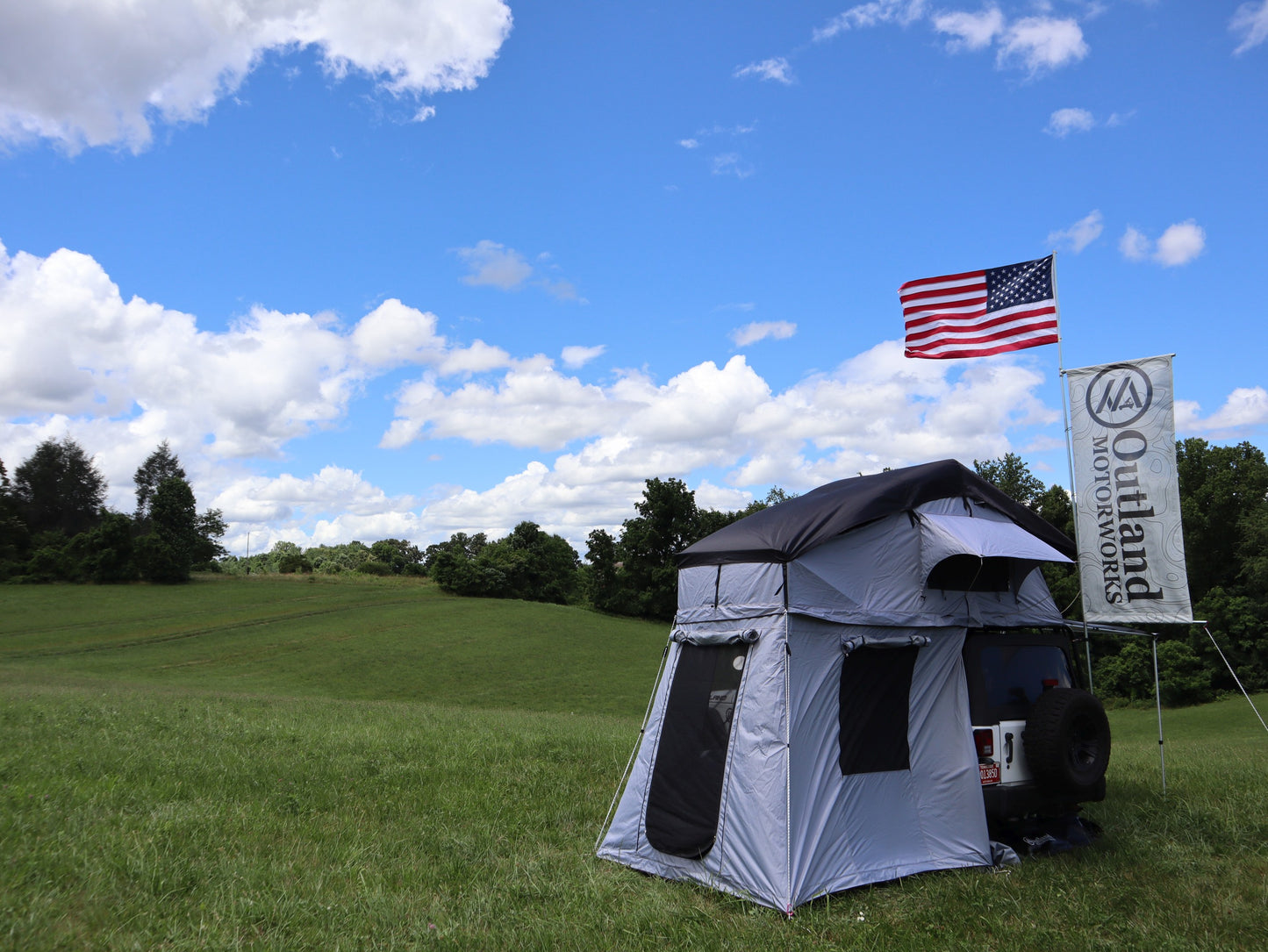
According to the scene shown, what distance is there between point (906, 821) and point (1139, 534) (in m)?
4.81

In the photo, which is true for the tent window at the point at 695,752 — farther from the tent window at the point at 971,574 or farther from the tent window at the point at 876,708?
the tent window at the point at 971,574

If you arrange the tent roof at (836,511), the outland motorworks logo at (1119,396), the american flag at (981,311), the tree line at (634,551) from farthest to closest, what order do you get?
1. the tree line at (634,551)
2. the american flag at (981,311)
3. the outland motorworks logo at (1119,396)
4. the tent roof at (836,511)

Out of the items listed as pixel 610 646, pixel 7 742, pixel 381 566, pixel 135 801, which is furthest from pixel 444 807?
pixel 381 566

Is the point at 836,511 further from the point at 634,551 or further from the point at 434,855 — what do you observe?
the point at 634,551

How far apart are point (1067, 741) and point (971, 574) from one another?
1.62m

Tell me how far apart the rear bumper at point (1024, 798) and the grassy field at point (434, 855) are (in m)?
0.43

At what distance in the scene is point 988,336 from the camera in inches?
425

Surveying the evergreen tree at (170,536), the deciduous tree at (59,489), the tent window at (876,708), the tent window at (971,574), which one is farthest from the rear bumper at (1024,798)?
the deciduous tree at (59,489)

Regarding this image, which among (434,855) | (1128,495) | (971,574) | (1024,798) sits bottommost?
(434,855)

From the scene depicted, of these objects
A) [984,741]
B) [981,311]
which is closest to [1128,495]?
[981,311]

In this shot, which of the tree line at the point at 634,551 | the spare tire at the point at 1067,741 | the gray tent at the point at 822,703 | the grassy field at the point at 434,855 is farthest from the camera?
the tree line at the point at 634,551

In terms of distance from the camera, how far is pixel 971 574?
758cm

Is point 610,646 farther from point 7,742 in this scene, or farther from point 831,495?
point 831,495

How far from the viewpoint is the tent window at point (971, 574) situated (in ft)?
24.2
